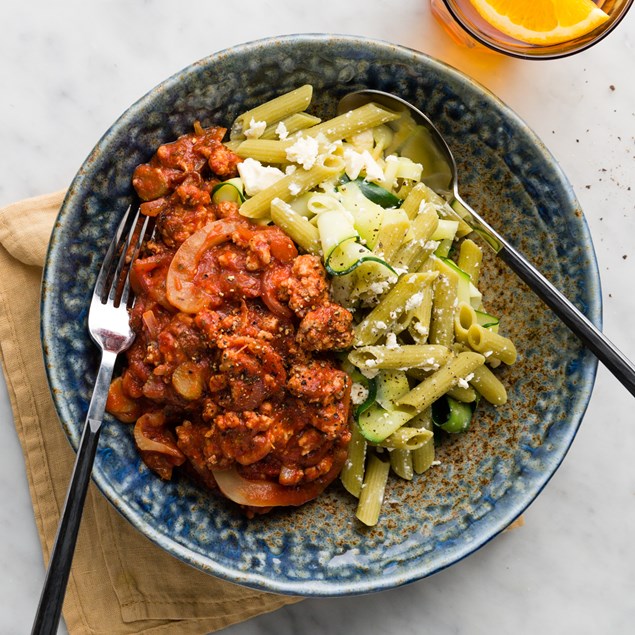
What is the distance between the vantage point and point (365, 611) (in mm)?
3361

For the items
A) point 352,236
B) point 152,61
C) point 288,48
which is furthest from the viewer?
point 152,61

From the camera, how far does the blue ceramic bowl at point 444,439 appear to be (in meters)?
2.72

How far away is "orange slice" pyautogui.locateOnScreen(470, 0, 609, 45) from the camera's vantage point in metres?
3.06

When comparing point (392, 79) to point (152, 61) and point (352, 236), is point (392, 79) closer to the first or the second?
point (352, 236)

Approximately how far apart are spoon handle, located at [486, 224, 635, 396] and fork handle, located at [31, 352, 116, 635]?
1631 millimetres

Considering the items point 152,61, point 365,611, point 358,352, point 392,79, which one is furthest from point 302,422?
point 152,61

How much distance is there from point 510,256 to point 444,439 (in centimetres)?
84

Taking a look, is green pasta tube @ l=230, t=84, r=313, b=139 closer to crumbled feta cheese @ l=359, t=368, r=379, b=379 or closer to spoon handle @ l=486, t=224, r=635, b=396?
spoon handle @ l=486, t=224, r=635, b=396

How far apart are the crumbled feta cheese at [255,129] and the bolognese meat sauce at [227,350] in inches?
6.3

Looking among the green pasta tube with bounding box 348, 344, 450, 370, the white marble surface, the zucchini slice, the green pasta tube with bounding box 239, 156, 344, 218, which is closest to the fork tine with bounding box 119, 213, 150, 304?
the zucchini slice

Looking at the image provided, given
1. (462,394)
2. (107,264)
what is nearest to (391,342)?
(462,394)

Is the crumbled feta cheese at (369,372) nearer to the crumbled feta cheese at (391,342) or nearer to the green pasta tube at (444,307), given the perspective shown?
the crumbled feta cheese at (391,342)

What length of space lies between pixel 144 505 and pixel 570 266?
196 cm

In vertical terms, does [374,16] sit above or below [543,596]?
above
